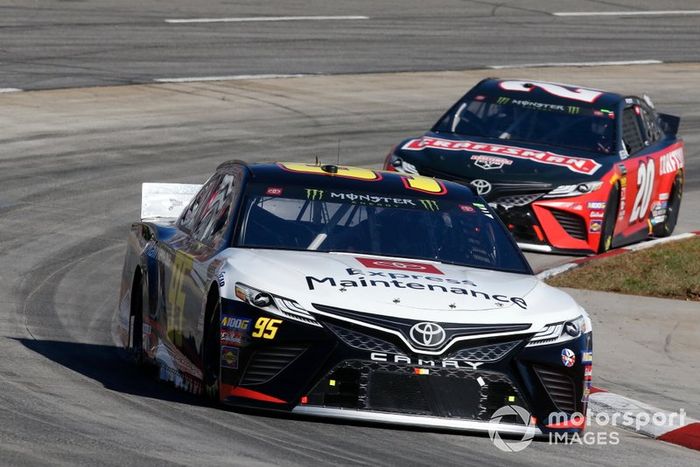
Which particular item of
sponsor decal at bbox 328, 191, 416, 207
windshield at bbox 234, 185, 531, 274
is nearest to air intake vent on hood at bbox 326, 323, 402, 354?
windshield at bbox 234, 185, 531, 274

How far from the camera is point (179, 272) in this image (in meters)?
8.88

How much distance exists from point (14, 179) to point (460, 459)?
10.8 metres

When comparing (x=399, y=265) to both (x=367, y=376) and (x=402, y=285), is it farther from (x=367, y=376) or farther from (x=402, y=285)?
(x=367, y=376)

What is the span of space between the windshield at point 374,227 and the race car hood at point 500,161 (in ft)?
17.7

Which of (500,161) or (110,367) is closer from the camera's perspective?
(110,367)

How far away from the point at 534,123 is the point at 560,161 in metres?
1.01

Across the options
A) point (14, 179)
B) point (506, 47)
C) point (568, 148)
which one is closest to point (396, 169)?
point (568, 148)

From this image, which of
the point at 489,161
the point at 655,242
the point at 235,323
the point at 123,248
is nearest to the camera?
the point at 235,323

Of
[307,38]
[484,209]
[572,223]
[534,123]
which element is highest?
[484,209]

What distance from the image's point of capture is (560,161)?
49.2ft

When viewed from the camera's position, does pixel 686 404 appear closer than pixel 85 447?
No

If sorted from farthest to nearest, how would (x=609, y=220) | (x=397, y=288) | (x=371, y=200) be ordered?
(x=609, y=220) < (x=371, y=200) < (x=397, y=288)

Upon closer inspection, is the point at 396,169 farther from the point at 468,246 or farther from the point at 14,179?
the point at 468,246

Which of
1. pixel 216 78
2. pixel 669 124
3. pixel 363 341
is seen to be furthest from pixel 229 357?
pixel 216 78
